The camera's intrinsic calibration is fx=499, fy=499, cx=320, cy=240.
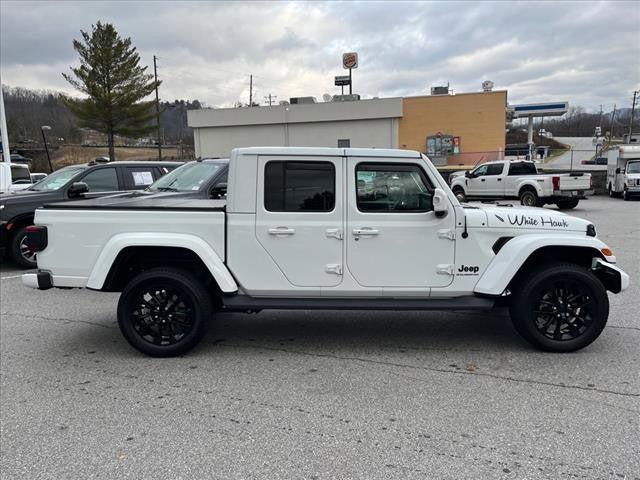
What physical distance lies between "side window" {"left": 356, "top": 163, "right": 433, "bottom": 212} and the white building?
29.8 metres

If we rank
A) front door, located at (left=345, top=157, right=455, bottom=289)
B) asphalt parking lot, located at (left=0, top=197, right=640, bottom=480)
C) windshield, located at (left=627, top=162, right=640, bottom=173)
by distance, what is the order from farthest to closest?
windshield, located at (left=627, top=162, right=640, bottom=173) < front door, located at (left=345, top=157, right=455, bottom=289) < asphalt parking lot, located at (left=0, top=197, right=640, bottom=480)

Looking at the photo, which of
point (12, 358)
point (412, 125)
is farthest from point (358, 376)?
point (412, 125)

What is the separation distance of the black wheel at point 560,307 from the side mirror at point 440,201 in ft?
3.30

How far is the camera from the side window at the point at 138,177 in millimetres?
9695

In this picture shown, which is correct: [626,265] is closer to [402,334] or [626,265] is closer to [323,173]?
[402,334]

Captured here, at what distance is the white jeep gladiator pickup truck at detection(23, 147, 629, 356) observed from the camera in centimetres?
432

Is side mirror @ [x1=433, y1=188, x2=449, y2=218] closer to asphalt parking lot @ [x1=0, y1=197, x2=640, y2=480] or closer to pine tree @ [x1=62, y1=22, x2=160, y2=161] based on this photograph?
asphalt parking lot @ [x1=0, y1=197, x2=640, y2=480]

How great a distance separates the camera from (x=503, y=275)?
431cm

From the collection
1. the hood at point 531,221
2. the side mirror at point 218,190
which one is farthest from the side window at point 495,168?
the hood at point 531,221

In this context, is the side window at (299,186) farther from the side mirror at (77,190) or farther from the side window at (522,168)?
the side window at (522,168)

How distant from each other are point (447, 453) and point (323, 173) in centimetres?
243

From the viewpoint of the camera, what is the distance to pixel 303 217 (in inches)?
170

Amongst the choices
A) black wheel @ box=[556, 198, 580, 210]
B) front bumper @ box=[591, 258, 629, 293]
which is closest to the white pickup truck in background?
black wheel @ box=[556, 198, 580, 210]

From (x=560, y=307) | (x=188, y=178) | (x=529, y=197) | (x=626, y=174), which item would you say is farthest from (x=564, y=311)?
(x=626, y=174)
